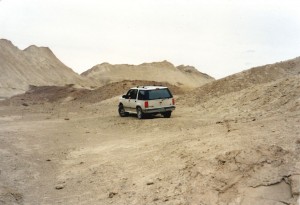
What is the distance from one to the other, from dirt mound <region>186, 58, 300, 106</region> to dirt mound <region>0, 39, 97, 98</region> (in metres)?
44.1

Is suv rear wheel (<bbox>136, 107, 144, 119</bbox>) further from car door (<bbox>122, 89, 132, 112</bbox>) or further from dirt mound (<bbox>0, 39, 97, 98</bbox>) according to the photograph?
dirt mound (<bbox>0, 39, 97, 98</bbox>)

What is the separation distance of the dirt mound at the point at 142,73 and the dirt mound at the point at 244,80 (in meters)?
65.7

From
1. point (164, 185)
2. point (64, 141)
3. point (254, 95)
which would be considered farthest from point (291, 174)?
point (254, 95)

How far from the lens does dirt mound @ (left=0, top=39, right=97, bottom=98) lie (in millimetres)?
80750

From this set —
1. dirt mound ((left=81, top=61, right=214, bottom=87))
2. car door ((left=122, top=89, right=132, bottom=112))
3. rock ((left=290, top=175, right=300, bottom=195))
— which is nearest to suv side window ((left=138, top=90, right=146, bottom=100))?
car door ((left=122, top=89, right=132, bottom=112))

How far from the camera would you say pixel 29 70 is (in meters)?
91.6

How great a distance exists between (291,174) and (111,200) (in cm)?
356

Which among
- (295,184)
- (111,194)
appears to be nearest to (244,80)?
(111,194)

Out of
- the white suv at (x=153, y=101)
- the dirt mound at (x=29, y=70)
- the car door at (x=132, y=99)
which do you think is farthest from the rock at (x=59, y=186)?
the dirt mound at (x=29, y=70)

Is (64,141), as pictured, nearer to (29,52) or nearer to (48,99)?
(48,99)

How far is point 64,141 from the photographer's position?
17.9m

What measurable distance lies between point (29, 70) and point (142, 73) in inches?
1061

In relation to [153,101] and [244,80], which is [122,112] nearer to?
[153,101]

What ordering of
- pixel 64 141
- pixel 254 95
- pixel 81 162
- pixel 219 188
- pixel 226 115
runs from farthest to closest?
pixel 254 95 < pixel 226 115 < pixel 64 141 < pixel 81 162 < pixel 219 188
